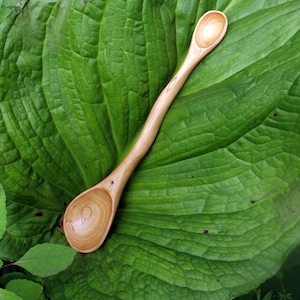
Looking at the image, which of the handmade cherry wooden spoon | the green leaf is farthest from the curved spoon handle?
the green leaf

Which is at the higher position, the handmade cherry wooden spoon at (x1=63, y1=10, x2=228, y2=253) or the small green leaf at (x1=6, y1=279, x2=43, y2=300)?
the handmade cherry wooden spoon at (x1=63, y1=10, x2=228, y2=253)

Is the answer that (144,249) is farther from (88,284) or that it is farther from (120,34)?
(120,34)

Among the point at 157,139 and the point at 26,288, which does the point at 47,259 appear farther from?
the point at 157,139

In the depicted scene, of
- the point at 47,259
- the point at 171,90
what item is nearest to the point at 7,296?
the point at 47,259

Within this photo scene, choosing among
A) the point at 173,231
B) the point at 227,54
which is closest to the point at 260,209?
the point at 173,231

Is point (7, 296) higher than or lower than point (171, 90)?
lower

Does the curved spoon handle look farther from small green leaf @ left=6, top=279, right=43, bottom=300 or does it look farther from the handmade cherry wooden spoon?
small green leaf @ left=6, top=279, right=43, bottom=300

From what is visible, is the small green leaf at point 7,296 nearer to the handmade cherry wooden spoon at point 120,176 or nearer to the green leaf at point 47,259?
the green leaf at point 47,259
